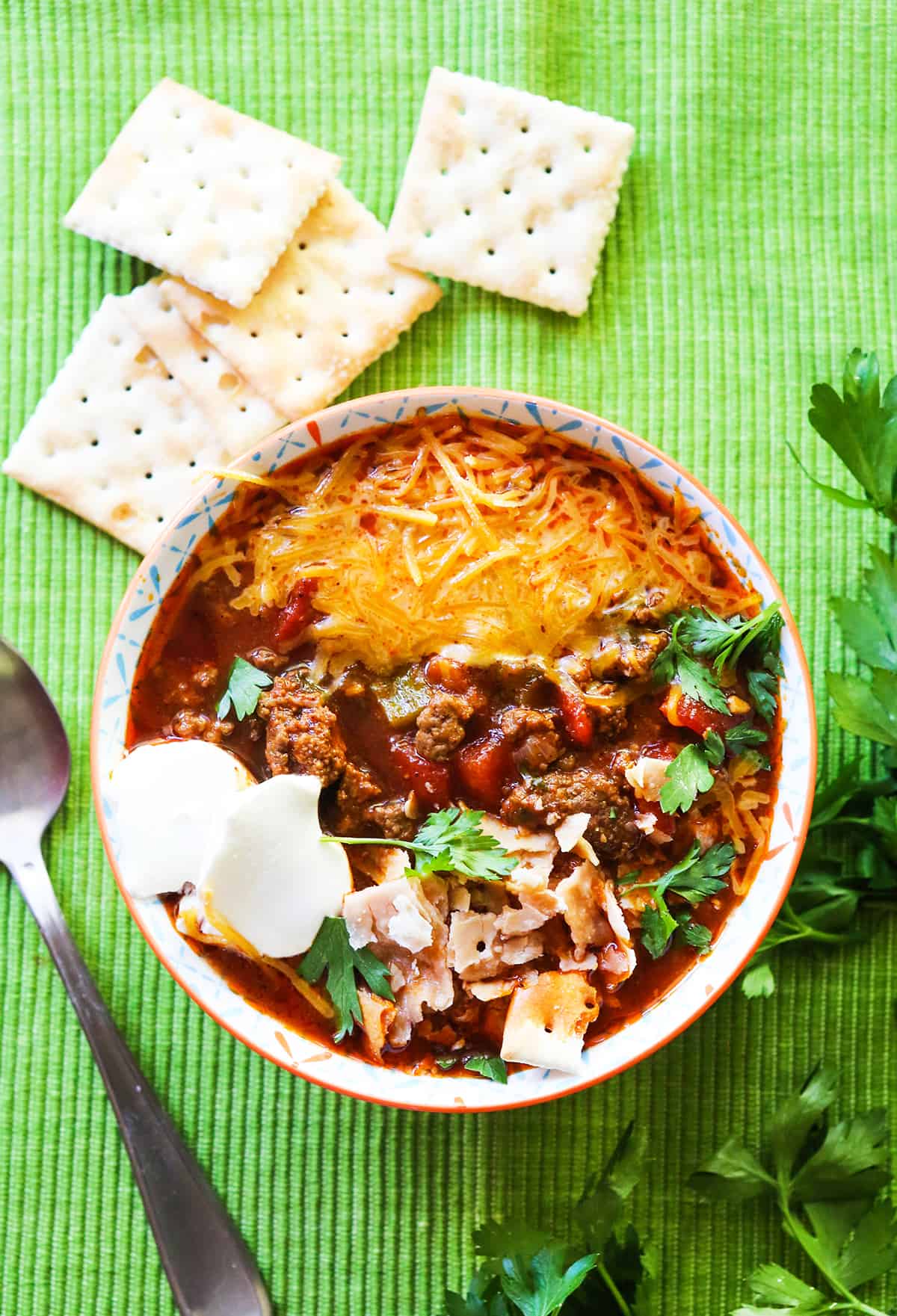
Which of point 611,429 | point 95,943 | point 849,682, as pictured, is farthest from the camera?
point 95,943

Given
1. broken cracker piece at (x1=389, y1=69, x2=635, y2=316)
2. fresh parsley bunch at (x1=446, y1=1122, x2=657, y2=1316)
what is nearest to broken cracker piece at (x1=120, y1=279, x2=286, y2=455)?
broken cracker piece at (x1=389, y1=69, x2=635, y2=316)

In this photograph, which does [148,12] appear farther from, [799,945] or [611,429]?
[799,945]

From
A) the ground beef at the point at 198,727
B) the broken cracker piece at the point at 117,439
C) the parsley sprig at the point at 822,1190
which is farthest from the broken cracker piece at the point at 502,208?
the parsley sprig at the point at 822,1190

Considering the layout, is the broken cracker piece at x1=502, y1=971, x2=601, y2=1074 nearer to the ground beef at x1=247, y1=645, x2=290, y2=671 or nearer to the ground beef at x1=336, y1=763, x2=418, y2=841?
the ground beef at x1=336, y1=763, x2=418, y2=841

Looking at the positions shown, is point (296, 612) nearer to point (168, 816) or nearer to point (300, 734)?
point (300, 734)

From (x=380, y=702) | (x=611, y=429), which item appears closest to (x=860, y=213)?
(x=611, y=429)

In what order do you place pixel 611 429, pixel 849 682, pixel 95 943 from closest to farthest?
1. pixel 611 429
2. pixel 849 682
3. pixel 95 943
